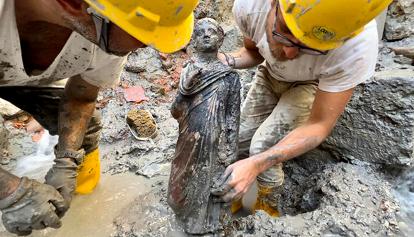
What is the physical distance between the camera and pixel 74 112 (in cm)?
229

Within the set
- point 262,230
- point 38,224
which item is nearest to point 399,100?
point 262,230

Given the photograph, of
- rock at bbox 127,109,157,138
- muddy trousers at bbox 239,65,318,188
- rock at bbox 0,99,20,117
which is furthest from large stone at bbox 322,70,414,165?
rock at bbox 0,99,20,117

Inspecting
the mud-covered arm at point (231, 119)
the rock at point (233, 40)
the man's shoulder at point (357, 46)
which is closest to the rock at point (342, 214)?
the mud-covered arm at point (231, 119)

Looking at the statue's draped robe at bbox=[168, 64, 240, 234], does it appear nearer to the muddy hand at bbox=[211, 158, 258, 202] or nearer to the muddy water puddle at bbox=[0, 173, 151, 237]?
the muddy hand at bbox=[211, 158, 258, 202]

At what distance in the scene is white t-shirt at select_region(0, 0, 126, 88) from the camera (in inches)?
61.9

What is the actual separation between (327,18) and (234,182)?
0.88 meters

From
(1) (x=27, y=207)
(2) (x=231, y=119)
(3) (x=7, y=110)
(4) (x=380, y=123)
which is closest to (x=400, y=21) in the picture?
(4) (x=380, y=123)

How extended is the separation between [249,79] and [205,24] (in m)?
2.03

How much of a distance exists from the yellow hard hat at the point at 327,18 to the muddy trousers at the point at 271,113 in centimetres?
66

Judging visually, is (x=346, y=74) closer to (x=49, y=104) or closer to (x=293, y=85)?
(x=293, y=85)

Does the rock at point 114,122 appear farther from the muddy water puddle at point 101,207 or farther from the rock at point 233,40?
the rock at point 233,40

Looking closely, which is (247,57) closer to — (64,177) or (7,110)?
(64,177)

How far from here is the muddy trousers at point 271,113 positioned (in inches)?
101

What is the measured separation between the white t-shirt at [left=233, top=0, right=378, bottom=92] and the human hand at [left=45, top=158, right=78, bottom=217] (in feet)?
4.31
